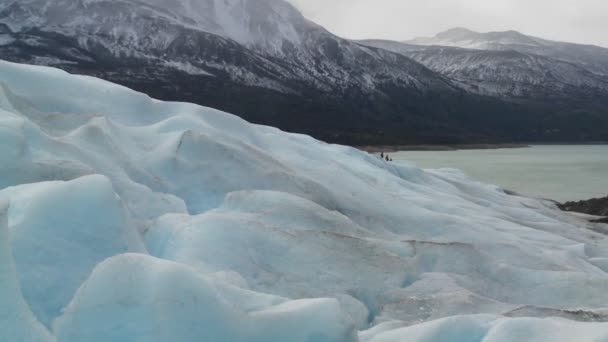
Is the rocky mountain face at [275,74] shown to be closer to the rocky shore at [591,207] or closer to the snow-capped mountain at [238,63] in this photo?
the snow-capped mountain at [238,63]

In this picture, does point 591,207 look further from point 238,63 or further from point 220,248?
point 238,63

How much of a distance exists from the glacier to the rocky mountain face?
88.9 metres

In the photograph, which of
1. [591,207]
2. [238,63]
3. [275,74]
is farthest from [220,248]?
[275,74]

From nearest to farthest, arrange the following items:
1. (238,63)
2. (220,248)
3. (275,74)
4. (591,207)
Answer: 1. (220,248)
2. (591,207)
3. (238,63)
4. (275,74)

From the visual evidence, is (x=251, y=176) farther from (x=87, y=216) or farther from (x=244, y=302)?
(x=244, y=302)

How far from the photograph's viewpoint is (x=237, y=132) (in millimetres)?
11117

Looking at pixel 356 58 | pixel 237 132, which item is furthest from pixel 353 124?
pixel 237 132

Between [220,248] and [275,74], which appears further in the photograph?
[275,74]

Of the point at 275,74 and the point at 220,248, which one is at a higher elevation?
the point at 220,248

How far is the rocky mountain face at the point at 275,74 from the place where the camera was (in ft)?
398

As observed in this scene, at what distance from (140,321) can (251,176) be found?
475cm

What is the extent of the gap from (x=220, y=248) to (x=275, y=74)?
150m

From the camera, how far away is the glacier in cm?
398

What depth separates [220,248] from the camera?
590cm
